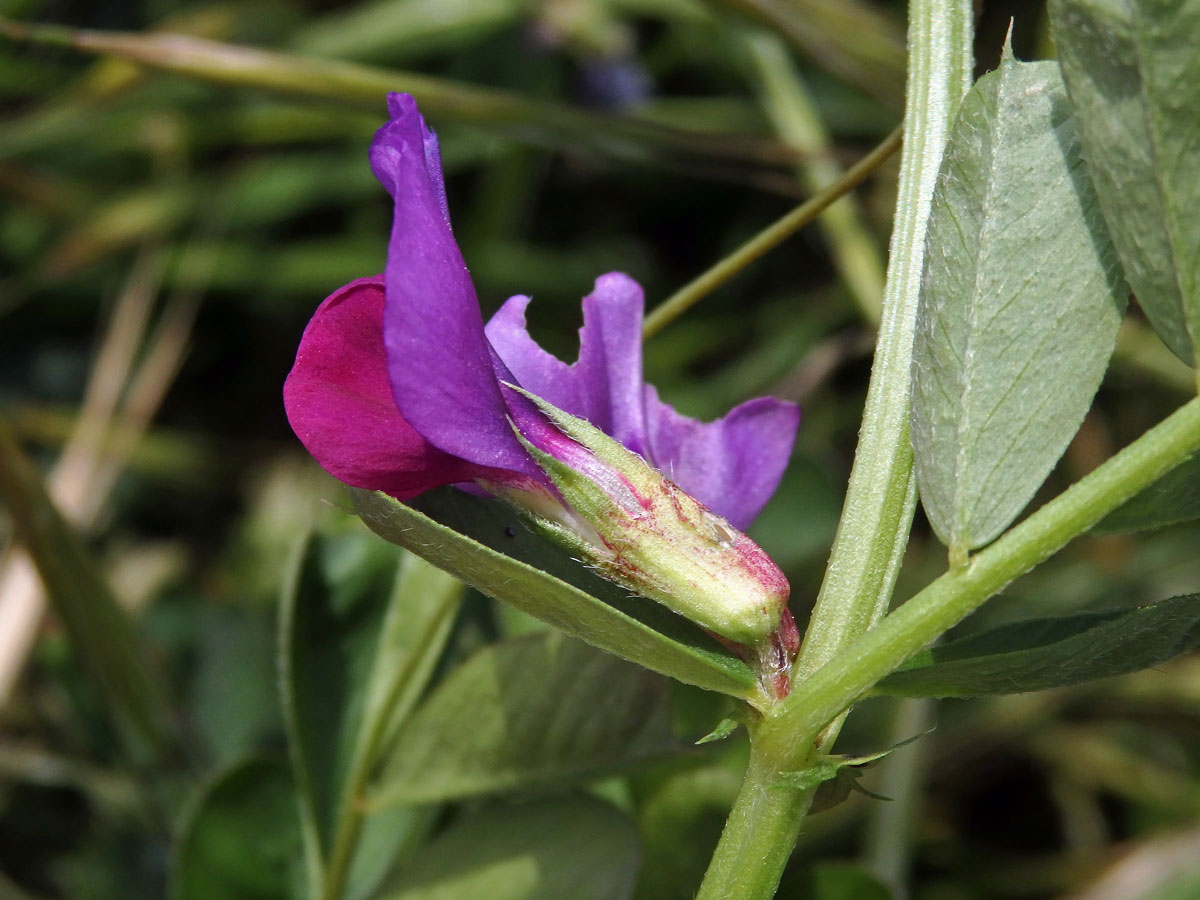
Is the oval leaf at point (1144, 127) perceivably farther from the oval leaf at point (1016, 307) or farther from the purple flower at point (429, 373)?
the purple flower at point (429, 373)

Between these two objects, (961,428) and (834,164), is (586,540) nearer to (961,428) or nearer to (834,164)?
(961,428)

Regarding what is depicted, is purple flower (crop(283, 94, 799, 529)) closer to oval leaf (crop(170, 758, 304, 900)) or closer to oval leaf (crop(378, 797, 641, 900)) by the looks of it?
oval leaf (crop(378, 797, 641, 900))

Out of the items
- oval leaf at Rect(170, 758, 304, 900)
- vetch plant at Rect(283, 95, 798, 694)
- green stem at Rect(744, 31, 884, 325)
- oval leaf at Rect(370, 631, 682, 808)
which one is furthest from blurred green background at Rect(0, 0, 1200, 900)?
vetch plant at Rect(283, 95, 798, 694)

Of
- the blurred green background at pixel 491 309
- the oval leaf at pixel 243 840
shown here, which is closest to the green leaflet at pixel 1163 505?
the oval leaf at pixel 243 840

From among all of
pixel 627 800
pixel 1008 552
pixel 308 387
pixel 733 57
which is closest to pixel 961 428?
pixel 1008 552

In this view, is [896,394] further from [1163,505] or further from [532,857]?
[532,857]

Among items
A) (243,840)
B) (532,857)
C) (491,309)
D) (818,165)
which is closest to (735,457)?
(532,857)
